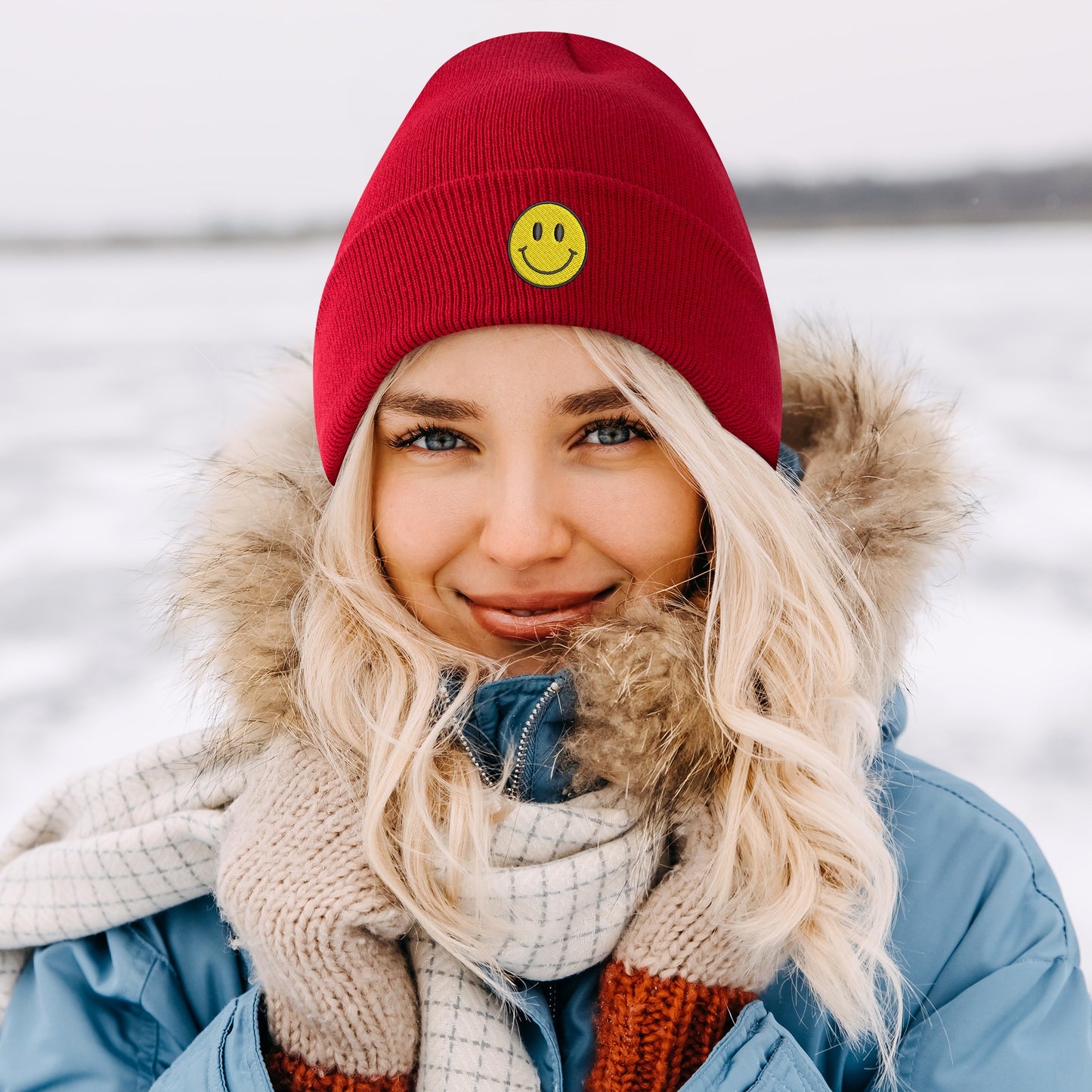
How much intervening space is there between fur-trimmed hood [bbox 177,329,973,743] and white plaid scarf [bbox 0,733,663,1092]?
0.14 m

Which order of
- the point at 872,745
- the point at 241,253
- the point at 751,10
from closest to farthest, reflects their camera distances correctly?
the point at 872,745 → the point at 751,10 → the point at 241,253

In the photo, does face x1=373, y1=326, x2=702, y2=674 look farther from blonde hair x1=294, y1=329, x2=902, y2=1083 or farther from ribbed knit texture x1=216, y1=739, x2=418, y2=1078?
ribbed knit texture x1=216, y1=739, x2=418, y2=1078

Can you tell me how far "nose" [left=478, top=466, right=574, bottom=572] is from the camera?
A: 89cm

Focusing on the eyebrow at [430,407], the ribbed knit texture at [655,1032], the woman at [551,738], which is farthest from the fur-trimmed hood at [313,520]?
the ribbed knit texture at [655,1032]

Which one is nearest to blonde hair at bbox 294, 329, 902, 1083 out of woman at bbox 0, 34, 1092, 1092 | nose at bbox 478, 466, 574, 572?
woman at bbox 0, 34, 1092, 1092

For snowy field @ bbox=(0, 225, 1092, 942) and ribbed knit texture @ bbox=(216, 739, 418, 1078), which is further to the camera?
snowy field @ bbox=(0, 225, 1092, 942)

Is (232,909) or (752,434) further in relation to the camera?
(752,434)

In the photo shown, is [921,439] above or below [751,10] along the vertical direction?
below

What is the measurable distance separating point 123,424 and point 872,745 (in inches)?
137

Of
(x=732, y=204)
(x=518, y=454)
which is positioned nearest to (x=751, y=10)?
(x=732, y=204)

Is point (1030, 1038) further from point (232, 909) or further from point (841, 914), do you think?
point (232, 909)

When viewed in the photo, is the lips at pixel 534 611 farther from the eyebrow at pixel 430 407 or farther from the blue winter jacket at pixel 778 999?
the eyebrow at pixel 430 407

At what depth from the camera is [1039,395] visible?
138 inches

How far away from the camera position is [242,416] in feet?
4.33
